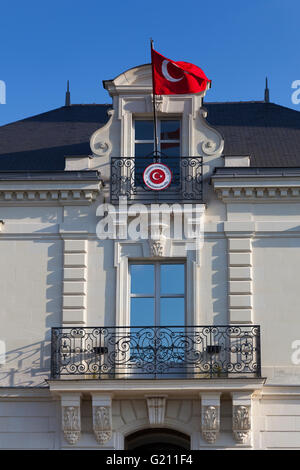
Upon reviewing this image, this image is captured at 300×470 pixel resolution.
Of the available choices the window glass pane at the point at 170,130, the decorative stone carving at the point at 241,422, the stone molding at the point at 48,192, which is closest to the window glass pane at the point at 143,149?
the window glass pane at the point at 170,130

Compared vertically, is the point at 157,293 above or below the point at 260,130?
below

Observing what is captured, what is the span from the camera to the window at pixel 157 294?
19625mm

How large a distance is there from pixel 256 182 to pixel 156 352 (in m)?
4.04

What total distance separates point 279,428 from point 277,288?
110 inches

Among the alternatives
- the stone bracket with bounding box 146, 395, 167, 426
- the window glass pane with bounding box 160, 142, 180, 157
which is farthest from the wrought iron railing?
the stone bracket with bounding box 146, 395, 167, 426

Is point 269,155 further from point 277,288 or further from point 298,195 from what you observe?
point 277,288

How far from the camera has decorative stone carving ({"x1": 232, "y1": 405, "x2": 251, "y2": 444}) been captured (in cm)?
1838

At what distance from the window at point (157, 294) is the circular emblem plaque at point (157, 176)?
1606 millimetres

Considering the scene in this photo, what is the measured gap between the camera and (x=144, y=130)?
2098 cm

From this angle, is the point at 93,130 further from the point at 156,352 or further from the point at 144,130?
the point at 156,352

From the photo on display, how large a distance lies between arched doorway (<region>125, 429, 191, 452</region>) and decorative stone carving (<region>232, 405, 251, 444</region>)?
1652 mm

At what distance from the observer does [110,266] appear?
19875 millimetres

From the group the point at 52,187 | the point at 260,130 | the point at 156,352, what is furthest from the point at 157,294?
the point at 260,130
